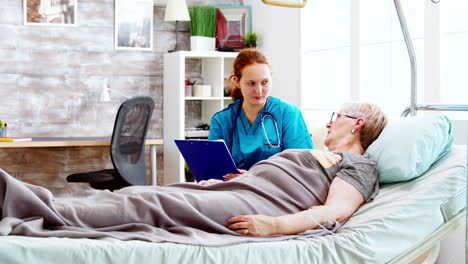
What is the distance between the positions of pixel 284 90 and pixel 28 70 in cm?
183

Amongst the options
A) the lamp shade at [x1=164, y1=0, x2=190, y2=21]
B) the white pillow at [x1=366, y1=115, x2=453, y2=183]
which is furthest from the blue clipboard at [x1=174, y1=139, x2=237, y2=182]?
the lamp shade at [x1=164, y1=0, x2=190, y2=21]

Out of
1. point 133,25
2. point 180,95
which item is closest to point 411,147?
Answer: point 180,95

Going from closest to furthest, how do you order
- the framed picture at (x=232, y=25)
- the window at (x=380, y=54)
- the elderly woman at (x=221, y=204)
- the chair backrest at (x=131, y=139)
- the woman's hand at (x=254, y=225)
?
the elderly woman at (x=221, y=204) < the woman's hand at (x=254, y=225) < the window at (x=380, y=54) < the chair backrest at (x=131, y=139) < the framed picture at (x=232, y=25)

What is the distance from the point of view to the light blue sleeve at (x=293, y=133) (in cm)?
277

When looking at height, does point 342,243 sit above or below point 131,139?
below

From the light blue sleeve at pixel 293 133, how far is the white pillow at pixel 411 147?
63 cm

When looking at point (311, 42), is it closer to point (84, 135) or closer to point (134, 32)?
point (134, 32)

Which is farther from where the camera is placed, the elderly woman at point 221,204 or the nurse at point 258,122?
the nurse at point 258,122

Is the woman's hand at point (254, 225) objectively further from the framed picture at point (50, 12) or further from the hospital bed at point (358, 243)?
the framed picture at point (50, 12)

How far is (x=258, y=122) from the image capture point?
2773 mm

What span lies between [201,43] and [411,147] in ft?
9.73

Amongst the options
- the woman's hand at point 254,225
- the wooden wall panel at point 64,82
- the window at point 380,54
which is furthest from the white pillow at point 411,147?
the wooden wall panel at point 64,82

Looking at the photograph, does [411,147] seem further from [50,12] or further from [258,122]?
[50,12]

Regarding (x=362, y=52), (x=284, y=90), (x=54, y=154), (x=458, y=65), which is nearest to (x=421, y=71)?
(x=458, y=65)
